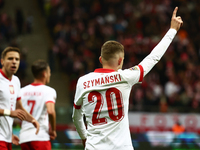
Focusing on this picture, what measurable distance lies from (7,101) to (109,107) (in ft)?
6.32

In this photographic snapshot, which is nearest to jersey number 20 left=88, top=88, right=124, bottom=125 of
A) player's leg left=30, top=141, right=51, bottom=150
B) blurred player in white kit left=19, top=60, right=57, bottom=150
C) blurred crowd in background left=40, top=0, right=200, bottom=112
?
blurred player in white kit left=19, top=60, right=57, bottom=150

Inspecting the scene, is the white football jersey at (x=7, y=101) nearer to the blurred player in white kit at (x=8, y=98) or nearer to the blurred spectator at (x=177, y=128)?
the blurred player in white kit at (x=8, y=98)

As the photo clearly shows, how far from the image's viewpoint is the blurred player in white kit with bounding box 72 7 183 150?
330cm

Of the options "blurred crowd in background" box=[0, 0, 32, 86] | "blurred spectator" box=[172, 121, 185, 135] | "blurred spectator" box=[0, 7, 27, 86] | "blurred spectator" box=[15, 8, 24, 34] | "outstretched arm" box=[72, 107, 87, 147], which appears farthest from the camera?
"blurred spectator" box=[15, 8, 24, 34]

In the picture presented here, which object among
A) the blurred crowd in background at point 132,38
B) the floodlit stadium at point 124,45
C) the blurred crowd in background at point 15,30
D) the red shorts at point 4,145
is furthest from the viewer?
the blurred crowd in background at point 15,30

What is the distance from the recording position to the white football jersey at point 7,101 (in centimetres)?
458

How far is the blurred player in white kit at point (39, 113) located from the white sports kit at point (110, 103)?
5.87ft

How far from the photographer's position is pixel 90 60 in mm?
15039

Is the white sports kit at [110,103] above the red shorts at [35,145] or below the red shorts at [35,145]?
above

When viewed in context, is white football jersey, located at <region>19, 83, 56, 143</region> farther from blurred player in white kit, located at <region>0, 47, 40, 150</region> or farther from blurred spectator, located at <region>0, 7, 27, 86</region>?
blurred spectator, located at <region>0, 7, 27, 86</region>

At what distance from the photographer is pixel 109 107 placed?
11.0 feet

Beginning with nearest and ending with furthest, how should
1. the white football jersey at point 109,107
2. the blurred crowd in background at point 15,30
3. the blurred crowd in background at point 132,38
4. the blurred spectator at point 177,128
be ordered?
the white football jersey at point 109,107 < the blurred spectator at point 177,128 < the blurred crowd in background at point 132,38 < the blurred crowd in background at point 15,30

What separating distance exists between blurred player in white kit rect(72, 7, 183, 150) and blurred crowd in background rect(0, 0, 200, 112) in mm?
9108

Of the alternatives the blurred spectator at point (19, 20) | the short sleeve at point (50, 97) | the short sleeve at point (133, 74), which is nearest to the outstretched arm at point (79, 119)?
the short sleeve at point (133, 74)
